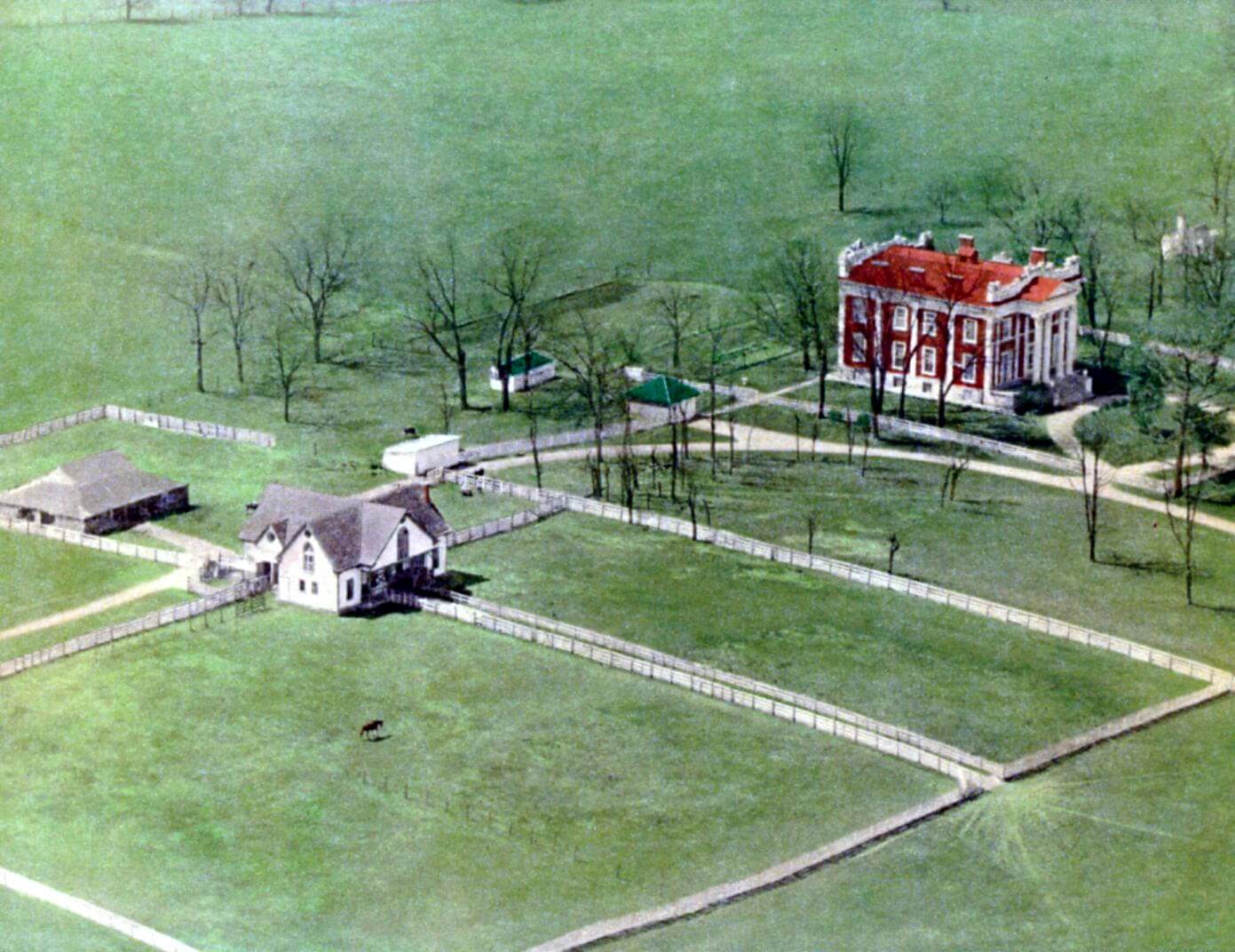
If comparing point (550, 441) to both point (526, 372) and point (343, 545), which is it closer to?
point (526, 372)

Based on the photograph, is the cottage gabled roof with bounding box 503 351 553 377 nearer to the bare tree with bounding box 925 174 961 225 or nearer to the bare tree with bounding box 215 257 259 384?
the bare tree with bounding box 215 257 259 384

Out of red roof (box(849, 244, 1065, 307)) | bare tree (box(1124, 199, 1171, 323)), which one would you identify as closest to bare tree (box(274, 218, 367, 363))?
red roof (box(849, 244, 1065, 307))

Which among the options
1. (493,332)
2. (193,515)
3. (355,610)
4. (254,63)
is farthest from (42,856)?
(254,63)

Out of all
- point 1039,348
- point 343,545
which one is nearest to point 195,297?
point 343,545

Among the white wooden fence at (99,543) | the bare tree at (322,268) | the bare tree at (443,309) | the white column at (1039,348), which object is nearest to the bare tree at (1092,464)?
the white column at (1039,348)

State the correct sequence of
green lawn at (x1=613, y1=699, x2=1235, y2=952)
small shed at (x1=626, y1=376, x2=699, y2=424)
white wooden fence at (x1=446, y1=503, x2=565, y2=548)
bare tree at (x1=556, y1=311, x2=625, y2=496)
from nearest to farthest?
Result: green lawn at (x1=613, y1=699, x2=1235, y2=952)
white wooden fence at (x1=446, y1=503, x2=565, y2=548)
bare tree at (x1=556, y1=311, x2=625, y2=496)
small shed at (x1=626, y1=376, x2=699, y2=424)

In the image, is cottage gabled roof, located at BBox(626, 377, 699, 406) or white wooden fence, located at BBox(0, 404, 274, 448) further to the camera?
cottage gabled roof, located at BBox(626, 377, 699, 406)
